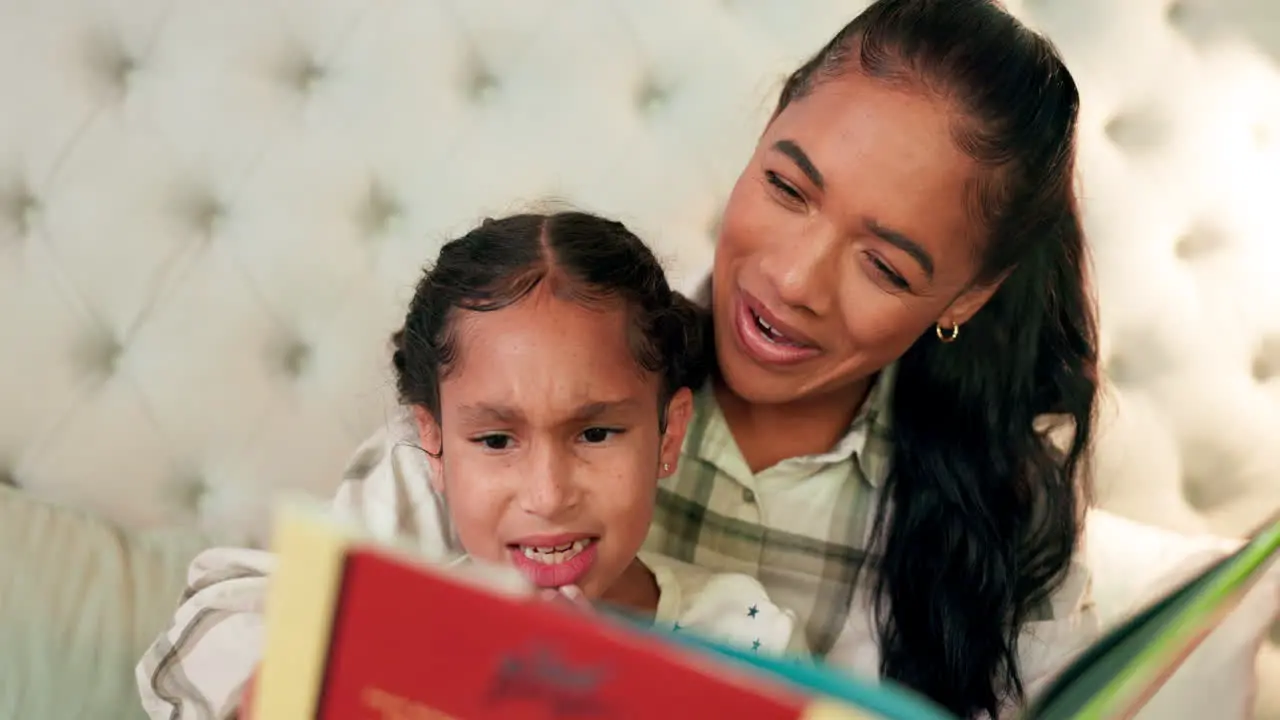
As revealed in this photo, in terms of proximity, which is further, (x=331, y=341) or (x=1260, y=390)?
(x=1260, y=390)

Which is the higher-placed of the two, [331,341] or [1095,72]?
[1095,72]

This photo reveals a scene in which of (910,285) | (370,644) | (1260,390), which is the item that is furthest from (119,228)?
Answer: (1260,390)

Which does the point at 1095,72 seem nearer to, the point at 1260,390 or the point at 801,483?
the point at 1260,390

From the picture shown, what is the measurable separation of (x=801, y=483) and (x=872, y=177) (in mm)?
414

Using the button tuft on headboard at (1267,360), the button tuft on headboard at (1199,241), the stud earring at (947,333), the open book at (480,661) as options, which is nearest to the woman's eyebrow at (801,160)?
the stud earring at (947,333)

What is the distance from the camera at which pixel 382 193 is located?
152 centimetres

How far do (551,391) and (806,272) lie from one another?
286mm

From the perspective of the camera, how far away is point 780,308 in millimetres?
1056

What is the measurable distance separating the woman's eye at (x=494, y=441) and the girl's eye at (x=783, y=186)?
0.37m

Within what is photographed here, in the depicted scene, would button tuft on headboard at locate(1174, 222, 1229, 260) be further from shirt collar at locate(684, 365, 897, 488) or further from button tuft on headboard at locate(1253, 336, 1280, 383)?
shirt collar at locate(684, 365, 897, 488)

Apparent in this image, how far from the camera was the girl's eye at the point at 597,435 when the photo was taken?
94 centimetres

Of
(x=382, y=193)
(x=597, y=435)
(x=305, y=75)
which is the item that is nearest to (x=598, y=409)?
(x=597, y=435)

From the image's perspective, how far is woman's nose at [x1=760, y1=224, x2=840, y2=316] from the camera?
1.03 m

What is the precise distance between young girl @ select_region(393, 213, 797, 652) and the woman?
14cm
